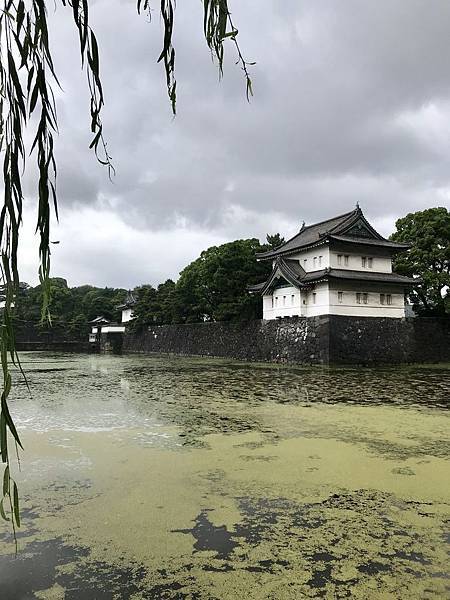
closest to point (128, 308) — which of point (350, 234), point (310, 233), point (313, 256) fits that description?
point (310, 233)

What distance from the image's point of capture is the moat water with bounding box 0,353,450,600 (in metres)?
2.11

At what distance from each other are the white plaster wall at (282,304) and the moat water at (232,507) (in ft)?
42.8

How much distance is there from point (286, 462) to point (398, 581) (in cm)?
200

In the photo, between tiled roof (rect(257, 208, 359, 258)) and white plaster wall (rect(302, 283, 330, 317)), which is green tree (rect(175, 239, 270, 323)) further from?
white plaster wall (rect(302, 283, 330, 317))

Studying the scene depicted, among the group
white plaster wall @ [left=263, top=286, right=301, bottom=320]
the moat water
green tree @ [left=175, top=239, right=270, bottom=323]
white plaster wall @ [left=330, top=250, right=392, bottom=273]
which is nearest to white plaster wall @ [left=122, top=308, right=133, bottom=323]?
green tree @ [left=175, top=239, right=270, bottom=323]

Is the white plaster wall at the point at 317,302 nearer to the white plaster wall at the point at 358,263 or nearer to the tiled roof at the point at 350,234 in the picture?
the white plaster wall at the point at 358,263

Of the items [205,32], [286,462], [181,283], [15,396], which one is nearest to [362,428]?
[286,462]

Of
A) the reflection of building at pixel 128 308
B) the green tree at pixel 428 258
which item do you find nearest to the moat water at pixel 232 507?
the green tree at pixel 428 258

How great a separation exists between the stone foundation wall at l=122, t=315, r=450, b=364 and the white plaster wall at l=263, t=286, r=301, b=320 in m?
0.35

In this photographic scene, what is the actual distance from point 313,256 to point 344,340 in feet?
12.8

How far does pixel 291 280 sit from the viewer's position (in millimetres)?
19188

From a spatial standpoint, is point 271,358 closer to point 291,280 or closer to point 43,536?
point 291,280

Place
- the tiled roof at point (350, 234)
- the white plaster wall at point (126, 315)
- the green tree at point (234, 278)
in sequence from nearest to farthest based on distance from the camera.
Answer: the tiled roof at point (350, 234) < the green tree at point (234, 278) < the white plaster wall at point (126, 315)

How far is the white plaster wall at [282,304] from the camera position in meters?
19.6
